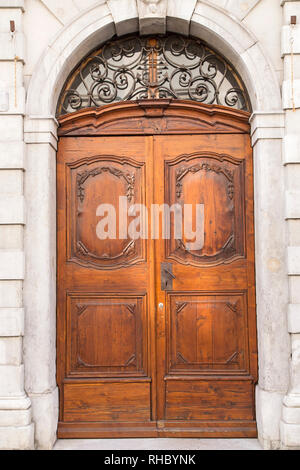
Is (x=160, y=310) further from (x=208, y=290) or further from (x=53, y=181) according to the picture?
(x=53, y=181)

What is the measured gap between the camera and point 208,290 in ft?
14.4

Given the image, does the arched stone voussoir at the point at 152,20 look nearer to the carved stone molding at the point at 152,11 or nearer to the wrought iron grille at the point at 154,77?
the carved stone molding at the point at 152,11

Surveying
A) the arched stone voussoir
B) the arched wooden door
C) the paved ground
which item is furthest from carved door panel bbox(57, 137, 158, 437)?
the arched stone voussoir

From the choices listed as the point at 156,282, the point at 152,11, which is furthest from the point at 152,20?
the point at 156,282

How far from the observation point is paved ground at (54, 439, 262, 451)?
13.4 feet

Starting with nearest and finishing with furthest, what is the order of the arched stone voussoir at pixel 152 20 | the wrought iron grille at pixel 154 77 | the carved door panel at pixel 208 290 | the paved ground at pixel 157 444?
the paved ground at pixel 157 444
the arched stone voussoir at pixel 152 20
the carved door panel at pixel 208 290
the wrought iron grille at pixel 154 77

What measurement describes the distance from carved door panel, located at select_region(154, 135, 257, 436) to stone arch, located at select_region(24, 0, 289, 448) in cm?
20

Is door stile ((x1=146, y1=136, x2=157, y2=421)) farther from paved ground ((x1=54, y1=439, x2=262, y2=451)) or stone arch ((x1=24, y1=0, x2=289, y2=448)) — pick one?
stone arch ((x1=24, y1=0, x2=289, y2=448))

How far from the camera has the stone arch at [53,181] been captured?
412 cm

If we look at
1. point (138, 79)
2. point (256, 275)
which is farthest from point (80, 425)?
point (138, 79)

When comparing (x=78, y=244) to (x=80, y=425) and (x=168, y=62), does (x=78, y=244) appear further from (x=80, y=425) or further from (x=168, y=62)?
(x=168, y=62)

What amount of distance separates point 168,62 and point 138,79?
0.35 m

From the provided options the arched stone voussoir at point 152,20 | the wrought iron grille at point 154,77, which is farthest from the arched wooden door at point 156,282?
the arched stone voussoir at point 152,20

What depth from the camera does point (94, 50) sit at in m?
4.55
